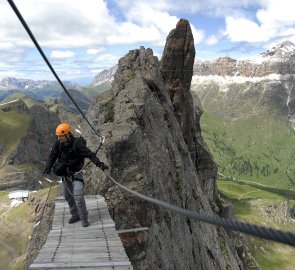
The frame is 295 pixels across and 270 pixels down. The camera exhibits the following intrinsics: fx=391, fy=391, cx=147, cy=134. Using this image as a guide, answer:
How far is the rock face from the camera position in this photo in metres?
27.6

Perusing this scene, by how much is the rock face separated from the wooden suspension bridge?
149 inches

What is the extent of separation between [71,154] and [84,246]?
5.49 meters

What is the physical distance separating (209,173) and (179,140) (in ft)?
105

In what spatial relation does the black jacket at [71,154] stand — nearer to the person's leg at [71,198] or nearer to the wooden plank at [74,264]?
the person's leg at [71,198]

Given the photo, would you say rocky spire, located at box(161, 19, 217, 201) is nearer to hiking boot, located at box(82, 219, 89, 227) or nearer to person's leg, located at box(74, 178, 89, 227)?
person's leg, located at box(74, 178, 89, 227)

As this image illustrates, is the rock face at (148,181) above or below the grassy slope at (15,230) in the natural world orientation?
above


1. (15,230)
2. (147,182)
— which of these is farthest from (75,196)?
(15,230)

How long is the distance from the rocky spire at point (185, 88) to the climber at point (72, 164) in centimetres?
4727

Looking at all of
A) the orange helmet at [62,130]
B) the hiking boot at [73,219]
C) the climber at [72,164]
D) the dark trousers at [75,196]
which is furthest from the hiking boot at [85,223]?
the orange helmet at [62,130]

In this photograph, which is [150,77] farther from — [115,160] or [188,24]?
[188,24]

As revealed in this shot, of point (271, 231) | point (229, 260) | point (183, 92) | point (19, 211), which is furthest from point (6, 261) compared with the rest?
point (271, 231)

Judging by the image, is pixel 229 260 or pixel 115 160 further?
pixel 229 260

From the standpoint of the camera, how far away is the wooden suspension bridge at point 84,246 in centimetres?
1639

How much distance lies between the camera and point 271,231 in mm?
5812
